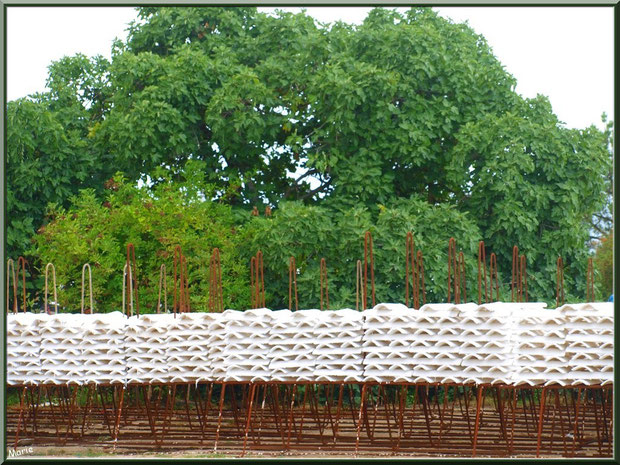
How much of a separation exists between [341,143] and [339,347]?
9.43 m

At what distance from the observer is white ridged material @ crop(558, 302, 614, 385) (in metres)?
10.9

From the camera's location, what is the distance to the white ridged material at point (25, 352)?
12852mm

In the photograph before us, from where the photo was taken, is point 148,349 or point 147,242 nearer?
point 148,349

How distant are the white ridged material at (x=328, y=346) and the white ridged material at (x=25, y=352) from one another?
0.04ft

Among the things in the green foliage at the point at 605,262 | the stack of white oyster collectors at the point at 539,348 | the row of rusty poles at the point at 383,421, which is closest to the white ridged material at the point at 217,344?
the row of rusty poles at the point at 383,421

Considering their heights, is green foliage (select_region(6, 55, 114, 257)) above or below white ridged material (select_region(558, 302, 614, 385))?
above

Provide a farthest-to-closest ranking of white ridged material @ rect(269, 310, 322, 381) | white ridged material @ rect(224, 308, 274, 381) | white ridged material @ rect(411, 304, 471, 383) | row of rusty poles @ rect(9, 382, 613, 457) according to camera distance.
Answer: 1. row of rusty poles @ rect(9, 382, 613, 457)
2. white ridged material @ rect(224, 308, 274, 381)
3. white ridged material @ rect(269, 310, 322, 381)
4. white ridged material @ rect(411, 304, 471, 383)

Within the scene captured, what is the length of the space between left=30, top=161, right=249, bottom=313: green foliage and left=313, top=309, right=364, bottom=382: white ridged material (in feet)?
24.2

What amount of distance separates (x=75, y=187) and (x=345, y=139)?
6799 mm

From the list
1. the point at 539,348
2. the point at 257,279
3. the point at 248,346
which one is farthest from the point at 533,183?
the point at 248,346

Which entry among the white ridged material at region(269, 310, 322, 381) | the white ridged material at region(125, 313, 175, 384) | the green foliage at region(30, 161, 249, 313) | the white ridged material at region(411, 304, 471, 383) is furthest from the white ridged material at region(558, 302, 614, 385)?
the green foliage at region(30, 161, 249, 313)

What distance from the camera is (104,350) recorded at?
12.8 meters

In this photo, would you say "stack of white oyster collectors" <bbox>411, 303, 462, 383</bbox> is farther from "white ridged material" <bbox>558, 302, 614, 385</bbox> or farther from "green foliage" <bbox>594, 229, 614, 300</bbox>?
"green foliage" <bbox>594, 229, 614, 300</bbox>

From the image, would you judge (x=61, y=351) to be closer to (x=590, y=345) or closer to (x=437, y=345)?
(x=437, y=345)
